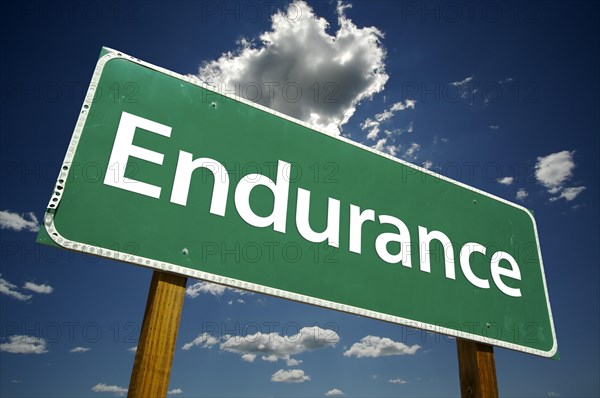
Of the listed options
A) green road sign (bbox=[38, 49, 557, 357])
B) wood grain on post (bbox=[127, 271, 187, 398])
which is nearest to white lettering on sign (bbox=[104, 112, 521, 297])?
green road sign (bbox=[38, 49, 557, 357])

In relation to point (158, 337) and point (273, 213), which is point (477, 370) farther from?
point (158, 337)

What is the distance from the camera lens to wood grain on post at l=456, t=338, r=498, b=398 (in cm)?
303

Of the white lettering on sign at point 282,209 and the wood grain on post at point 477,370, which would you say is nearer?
the white lettering on sign at point 282,209

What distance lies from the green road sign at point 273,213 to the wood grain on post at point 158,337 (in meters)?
0.11

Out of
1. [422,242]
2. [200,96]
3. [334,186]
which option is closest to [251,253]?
[334,186]

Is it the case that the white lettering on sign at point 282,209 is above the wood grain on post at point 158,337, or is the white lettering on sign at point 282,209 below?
above

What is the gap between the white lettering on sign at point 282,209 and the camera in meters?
2.28

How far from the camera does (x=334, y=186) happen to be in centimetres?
296

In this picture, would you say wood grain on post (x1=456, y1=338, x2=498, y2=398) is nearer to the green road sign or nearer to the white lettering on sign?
the green road sign

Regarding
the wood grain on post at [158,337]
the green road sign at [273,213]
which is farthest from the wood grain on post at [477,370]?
the wood grain on post at [158,337]

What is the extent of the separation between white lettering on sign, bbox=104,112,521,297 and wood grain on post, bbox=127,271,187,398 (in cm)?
45

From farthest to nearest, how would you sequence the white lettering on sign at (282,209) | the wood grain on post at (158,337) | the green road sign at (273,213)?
the white lettering on sign at (282,209) → the green road sign at (273,213) → the wood grain on post at (158,337)

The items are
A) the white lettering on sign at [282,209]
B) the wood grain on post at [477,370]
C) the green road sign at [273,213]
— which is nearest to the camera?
the green road sign at [273,213]

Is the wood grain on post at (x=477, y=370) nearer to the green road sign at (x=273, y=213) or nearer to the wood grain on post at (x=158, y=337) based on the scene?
the green road sign at (x=273, y=213)
